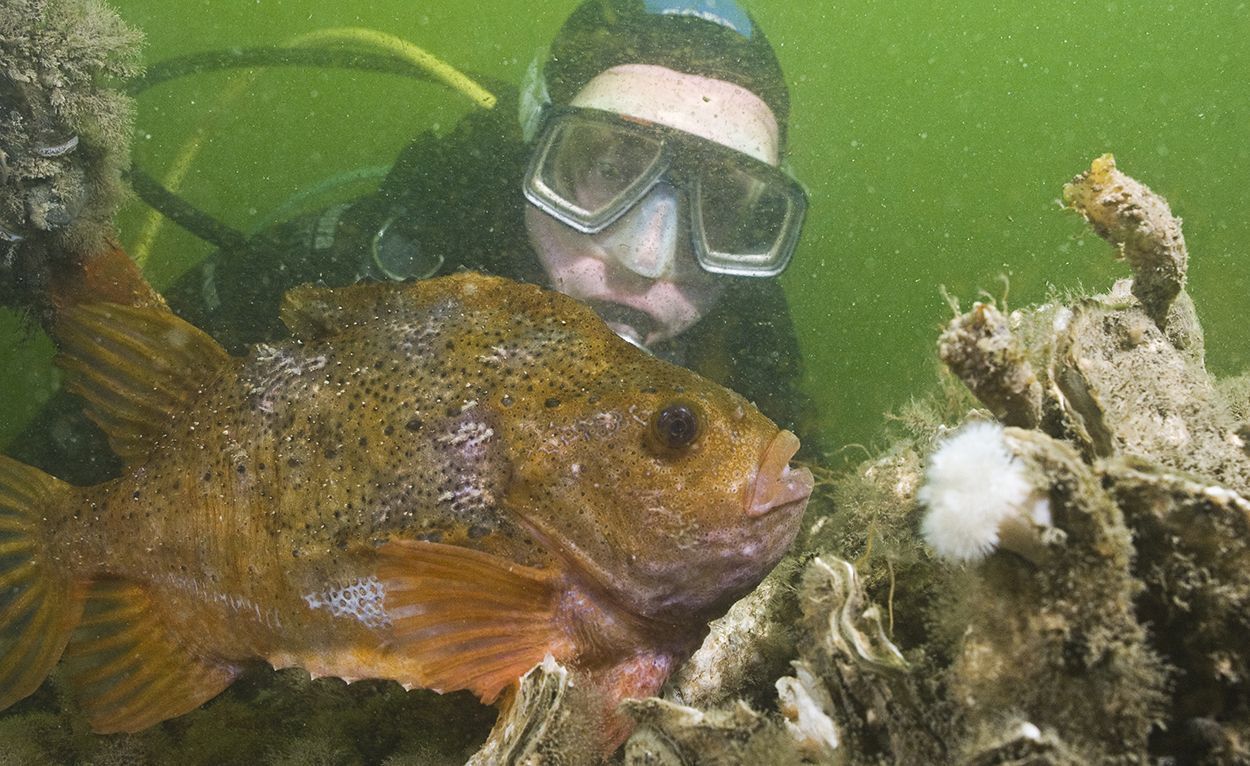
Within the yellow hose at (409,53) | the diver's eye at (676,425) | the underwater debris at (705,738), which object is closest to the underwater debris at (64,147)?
the diver's eye at (676,425)

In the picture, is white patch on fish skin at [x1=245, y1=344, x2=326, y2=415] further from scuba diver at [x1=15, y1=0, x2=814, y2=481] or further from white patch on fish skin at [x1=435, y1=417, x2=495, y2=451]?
scuba diver at [x1=15, y1=0, x2=814, y2=481]

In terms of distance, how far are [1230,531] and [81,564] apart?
327 cm

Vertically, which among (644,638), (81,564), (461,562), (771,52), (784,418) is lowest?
(784,418)

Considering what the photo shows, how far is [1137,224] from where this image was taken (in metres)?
1.72

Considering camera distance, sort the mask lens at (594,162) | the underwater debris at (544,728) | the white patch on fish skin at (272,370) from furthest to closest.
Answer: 1. the mask lens at (594,162)
2. the white patch on fish skin at (272,370)
3. the underwater debris at (544,728)

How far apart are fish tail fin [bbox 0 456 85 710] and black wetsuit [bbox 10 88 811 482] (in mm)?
2884

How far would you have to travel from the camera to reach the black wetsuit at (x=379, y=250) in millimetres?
5449

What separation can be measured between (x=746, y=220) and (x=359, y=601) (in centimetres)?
433

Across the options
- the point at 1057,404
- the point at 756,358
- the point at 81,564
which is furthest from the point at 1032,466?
the point at 756,358

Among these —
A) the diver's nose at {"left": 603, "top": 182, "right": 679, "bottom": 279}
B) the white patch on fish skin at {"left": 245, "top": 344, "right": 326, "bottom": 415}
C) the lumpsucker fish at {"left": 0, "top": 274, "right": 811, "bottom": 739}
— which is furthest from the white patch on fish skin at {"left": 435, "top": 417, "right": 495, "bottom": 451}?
the diver's nose at {"left": 603, "top": 182, "right": 679, "bottom": 279}

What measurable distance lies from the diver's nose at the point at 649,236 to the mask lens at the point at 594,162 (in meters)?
0.15

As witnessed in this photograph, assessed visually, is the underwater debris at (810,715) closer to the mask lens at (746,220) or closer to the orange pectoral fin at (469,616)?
the orange pectoral fin at (469,616)

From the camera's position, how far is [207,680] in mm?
2486

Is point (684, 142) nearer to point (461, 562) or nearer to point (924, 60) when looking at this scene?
point (461, 562)
